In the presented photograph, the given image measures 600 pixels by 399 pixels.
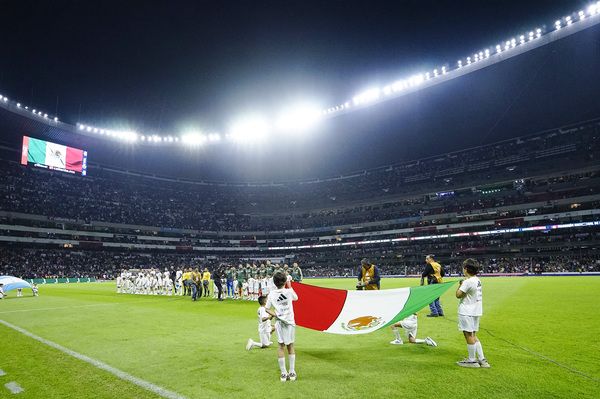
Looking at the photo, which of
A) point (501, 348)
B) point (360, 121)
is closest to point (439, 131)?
point (360, 121)

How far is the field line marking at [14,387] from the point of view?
16.0ft

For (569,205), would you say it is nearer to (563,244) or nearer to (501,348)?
(563,244)

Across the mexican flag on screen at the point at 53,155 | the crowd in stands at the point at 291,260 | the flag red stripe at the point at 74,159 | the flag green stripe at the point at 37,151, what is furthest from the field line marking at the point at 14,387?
the flag red stripe at the point at 74,159

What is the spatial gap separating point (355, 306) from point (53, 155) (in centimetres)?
5773

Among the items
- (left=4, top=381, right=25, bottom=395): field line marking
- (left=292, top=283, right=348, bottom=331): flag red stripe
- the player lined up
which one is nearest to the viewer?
(left=4, top=381, right=25, bottom=395): field line marking

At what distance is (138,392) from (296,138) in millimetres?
55074

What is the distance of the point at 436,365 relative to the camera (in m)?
5.71

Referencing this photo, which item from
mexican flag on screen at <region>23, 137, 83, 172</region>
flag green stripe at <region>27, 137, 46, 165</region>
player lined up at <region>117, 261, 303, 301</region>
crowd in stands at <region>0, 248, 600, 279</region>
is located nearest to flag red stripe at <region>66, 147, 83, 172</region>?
mexican flag on screen at <region>23, 137, 83, 172</region>

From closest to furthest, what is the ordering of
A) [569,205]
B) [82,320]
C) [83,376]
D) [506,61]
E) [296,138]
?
[83,376] < [82,320] < [506,61] < [569,205] < [296,138]

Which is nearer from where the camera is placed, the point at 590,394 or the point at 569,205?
the point at 590,394

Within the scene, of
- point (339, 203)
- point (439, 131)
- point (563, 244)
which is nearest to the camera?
point (563, 244)

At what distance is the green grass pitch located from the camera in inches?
184

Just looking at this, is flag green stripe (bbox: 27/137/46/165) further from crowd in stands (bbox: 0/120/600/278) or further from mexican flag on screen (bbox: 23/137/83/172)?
crowd in stands (bbox: 0/120/600/278)

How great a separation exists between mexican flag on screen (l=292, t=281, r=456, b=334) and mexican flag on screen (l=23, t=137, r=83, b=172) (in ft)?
181
